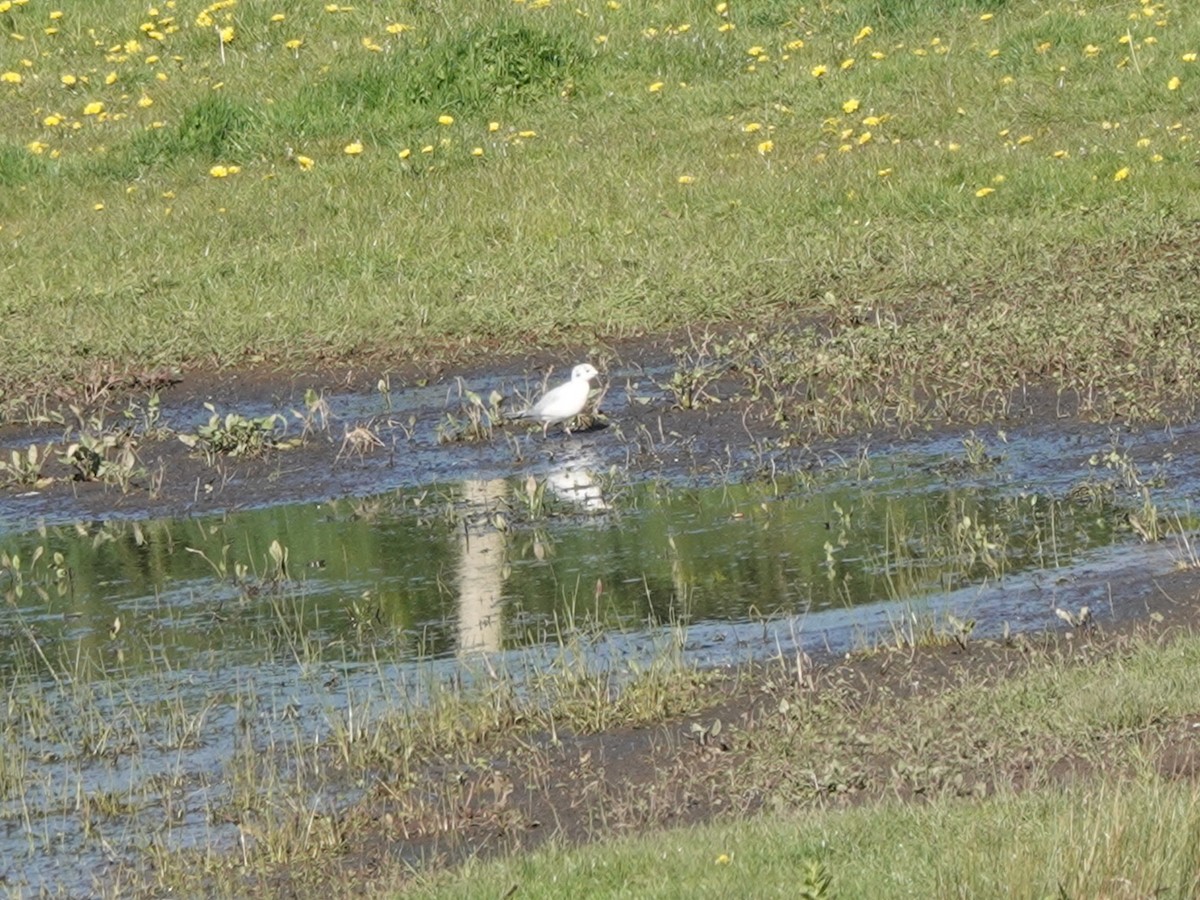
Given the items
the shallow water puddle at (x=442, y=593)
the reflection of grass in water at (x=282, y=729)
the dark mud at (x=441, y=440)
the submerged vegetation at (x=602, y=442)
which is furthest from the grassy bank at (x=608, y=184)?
the reflection of grass in water at (x=282, y=729)

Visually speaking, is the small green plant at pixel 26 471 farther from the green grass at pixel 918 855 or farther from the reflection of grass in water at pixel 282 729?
the green grass at pixel 918 855

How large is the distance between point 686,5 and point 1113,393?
730 centimetres

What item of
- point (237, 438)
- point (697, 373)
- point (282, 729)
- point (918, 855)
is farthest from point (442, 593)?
point (918, 855)

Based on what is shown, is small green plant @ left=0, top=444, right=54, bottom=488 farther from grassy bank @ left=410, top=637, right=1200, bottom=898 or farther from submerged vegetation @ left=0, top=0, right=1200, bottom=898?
grassy bank @ left=410, top=637, right=1200, bottom=898

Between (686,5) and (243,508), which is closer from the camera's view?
(243,508)

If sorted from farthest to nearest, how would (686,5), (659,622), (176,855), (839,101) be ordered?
(686,5)
(839,101)
(659,622)
(176,855)

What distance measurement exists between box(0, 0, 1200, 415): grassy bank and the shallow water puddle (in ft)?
5.13

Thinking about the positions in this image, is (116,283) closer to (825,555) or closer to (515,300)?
(515,300)

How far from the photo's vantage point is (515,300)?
12203 millimetres

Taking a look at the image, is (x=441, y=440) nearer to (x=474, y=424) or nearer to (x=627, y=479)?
(x=474, y=424)

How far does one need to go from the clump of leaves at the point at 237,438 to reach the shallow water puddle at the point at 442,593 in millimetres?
775

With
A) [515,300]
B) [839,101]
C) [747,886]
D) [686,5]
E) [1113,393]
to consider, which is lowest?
[747,886]

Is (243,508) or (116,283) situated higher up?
(116,283)

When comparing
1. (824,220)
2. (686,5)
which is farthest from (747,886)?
(686,5)
